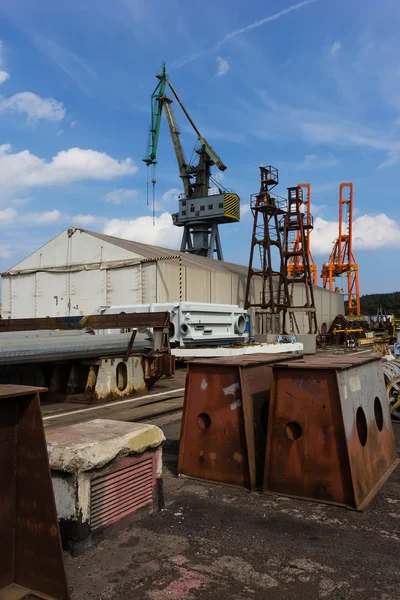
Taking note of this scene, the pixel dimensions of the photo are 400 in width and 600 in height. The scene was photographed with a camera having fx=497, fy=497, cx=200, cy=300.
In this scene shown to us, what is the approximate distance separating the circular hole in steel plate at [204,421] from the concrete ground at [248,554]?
2.35 feet

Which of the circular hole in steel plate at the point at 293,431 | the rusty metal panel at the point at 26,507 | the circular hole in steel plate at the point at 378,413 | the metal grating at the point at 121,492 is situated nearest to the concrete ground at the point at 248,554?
the metal grating at the point at 121,492

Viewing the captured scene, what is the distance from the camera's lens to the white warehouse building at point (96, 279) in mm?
24125

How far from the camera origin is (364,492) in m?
4.43

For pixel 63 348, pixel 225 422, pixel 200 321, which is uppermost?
pixel 200 321

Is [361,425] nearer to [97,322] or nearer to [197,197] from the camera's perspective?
[97,322]

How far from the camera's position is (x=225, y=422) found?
16.1ft

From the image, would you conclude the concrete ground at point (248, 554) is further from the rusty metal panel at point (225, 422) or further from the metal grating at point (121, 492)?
the rusty metal panel at point (225, 422)

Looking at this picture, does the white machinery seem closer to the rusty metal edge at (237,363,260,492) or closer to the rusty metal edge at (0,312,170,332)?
the rusty metal edge at (0,312,170,332)

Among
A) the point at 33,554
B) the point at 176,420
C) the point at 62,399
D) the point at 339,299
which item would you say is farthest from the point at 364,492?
the point at 339,299

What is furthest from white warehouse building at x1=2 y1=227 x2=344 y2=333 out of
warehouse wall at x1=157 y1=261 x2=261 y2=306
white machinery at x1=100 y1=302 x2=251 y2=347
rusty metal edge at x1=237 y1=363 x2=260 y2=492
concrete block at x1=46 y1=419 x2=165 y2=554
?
concrete block at x1=46 y1=419 x2=165 y2=554

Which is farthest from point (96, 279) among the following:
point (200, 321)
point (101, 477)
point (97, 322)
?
point (101, 477)

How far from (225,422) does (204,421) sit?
29cm

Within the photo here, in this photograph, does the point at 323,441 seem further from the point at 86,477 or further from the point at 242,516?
the point at 86,477

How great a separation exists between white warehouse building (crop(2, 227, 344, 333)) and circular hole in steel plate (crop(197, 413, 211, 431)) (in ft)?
A: 60.3
